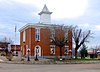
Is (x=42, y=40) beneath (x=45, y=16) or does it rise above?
beneath

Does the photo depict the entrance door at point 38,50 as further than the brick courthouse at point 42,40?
Yes

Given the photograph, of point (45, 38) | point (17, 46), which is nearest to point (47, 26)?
point (45, 38)

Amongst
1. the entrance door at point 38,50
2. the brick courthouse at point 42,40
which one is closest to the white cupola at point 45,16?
the brick courthouse at point 42,40

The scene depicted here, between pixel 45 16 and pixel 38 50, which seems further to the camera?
pixel 45 16

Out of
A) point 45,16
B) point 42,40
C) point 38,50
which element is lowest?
point 38,50

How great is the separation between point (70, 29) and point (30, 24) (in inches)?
392

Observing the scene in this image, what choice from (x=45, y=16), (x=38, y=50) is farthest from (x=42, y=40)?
(x=45, y=16)

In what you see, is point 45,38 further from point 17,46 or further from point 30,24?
point 17,46

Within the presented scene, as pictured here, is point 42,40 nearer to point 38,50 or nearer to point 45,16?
point 38,50

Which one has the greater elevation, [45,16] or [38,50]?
[45,16]

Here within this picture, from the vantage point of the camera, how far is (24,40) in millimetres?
71125

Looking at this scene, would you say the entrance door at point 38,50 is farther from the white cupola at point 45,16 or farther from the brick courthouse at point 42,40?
the white cupola at point 45,16

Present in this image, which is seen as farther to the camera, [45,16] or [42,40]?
[45,16]

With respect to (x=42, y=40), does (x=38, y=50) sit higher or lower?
lower
